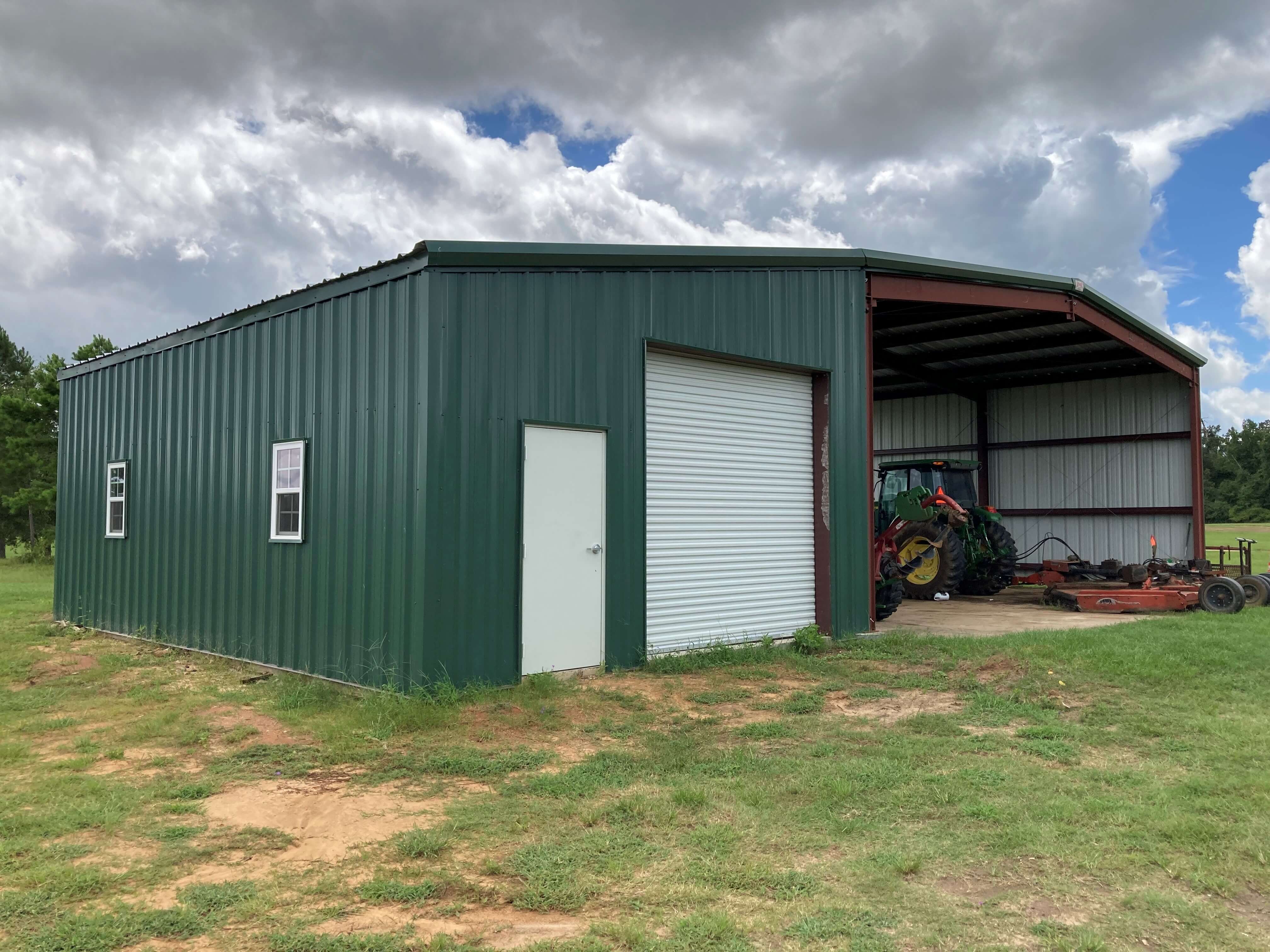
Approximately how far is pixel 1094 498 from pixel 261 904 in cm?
1914

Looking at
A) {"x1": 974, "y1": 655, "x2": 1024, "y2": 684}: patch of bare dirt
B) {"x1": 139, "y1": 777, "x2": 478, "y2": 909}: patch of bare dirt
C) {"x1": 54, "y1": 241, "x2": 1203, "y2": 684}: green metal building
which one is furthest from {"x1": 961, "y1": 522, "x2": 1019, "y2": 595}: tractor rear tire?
{"x1": 139, "y1": 777, "x2": 478, "y2": 909}: patch of bare dirt

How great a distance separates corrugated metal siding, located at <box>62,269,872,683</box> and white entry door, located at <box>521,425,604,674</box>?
15 cm

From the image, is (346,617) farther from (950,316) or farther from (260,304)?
(950,316)

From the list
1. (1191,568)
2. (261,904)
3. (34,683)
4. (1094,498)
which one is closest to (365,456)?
(34,683)

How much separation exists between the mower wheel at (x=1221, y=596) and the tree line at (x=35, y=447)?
29132 mm

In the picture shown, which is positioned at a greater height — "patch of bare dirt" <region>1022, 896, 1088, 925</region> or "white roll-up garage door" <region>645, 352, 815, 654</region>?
"white roll-up garage door" <region>645, 352, 815, 654</region>

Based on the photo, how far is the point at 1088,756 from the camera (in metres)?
6.22

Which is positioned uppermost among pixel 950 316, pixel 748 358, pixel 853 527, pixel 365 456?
pixel 950 316

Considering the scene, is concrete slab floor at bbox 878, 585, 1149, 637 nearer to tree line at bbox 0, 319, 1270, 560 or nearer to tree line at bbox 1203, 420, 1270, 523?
tree line at bbox 0, 319, 1270, 560

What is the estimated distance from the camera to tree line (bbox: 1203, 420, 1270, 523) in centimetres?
5956

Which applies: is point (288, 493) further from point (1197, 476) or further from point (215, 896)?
point (1197, 476)

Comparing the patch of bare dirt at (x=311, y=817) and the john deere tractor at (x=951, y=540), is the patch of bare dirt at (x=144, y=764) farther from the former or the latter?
the john deere tractor at (x=951, y=540)

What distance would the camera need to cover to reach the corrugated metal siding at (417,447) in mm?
7816

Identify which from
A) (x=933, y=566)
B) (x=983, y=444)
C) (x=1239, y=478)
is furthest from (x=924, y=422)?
(x=1239, y=478)
